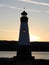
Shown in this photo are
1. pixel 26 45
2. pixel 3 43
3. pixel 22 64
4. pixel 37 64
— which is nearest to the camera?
pixel 22 64

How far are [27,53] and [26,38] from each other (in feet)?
5.00

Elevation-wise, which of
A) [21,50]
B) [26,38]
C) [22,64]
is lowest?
[22,64]

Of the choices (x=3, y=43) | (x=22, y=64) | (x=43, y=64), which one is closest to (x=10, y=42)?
(x=3, y=43)

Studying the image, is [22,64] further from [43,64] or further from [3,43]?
[3,43]

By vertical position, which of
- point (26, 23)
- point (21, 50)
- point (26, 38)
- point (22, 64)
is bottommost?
point (22, 64)

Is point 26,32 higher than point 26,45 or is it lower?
higher

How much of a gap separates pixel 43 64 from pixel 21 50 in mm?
3577

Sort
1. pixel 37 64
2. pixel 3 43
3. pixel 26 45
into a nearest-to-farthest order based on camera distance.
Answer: pixel 26 45 < pixel 37 64 < pixel 3 43

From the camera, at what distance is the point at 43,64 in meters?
21.1

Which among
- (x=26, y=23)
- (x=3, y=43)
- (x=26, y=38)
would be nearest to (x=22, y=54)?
(x=26, y=38)

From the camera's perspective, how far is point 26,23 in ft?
64.9

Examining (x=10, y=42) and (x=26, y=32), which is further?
(x=10, y=42)

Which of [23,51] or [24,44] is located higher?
[24,44]

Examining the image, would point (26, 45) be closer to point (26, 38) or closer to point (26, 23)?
point (26, 38)
